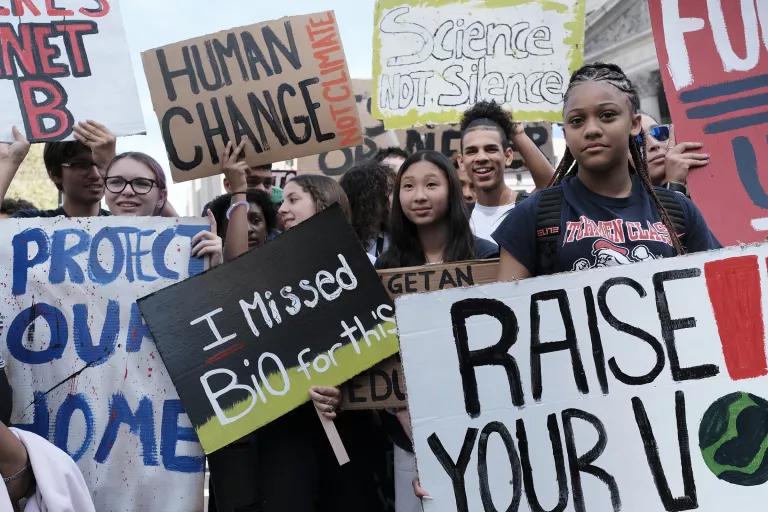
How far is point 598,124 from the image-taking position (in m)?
2.94

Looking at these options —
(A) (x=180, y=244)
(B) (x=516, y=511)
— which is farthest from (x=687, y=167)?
(A) (x=180, y=244)

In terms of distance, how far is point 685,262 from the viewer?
268cm

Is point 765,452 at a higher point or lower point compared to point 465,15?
lower

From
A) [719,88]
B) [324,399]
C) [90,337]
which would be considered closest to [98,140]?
[90,337]

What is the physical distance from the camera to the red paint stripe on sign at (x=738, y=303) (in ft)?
8.73

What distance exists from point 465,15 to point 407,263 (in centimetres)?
230

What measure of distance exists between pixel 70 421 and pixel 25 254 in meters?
0.63

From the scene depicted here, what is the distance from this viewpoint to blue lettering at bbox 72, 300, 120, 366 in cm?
345

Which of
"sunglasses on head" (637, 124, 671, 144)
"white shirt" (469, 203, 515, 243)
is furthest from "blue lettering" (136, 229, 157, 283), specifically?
"sunglasses on head" (637, 124, 671, 144)

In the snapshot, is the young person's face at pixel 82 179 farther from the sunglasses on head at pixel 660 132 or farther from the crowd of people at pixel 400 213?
the sunglasses on head at pixel 660 132

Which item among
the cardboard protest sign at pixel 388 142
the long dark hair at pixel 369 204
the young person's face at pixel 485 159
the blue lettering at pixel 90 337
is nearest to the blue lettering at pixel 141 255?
the blue lettering at pixel 90 337

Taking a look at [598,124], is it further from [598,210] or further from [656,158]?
[656,158]

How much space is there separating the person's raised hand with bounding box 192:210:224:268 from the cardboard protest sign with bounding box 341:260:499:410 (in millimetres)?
602

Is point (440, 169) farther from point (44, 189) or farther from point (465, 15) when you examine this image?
point (44, 189)
